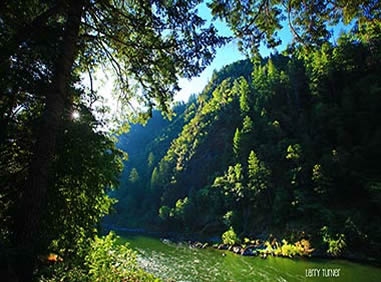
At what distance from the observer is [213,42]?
4.53 meters

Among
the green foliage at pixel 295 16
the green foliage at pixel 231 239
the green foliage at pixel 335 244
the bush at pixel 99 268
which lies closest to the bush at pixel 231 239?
the green foliage at pixel 231 239

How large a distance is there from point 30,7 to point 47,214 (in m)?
3.79

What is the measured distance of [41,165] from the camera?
3.33m

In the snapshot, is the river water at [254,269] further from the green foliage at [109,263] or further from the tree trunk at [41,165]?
the tree trunk at [41,165]

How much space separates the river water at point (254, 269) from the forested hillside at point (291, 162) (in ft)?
13.5

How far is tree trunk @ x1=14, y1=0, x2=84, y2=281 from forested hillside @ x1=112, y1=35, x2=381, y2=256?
503 cm

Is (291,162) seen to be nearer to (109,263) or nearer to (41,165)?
(109,263)

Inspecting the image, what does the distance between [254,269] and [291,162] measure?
2185cm

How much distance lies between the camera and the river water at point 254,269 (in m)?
13.9

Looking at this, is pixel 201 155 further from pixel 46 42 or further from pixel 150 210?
pixel 46 42

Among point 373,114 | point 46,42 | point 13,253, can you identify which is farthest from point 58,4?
point 373,114

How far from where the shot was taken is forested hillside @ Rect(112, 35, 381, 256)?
2478 centimetres

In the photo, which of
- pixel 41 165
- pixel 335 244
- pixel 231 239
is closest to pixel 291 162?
pixel 231 239

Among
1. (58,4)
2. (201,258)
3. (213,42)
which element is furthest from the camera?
(201,258)
